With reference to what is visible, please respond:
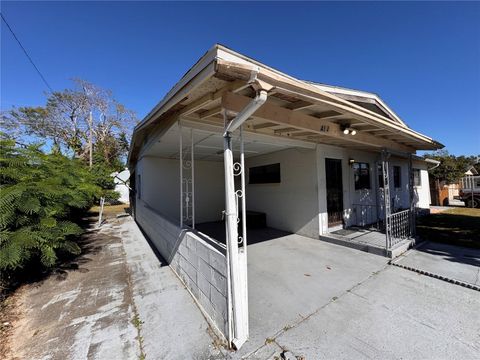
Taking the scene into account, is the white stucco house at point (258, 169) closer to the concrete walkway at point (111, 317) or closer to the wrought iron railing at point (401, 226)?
the wrought iron railing at point (401, 226)

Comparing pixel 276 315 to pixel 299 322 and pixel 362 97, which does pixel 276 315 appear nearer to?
pixel 299 322

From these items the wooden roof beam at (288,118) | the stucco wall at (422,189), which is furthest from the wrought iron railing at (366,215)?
the stucco wall at (422,189)

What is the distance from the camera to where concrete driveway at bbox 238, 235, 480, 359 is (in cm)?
210

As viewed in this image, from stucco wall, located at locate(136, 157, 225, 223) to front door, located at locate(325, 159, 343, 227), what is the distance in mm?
4716

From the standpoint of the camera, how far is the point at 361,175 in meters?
7.45

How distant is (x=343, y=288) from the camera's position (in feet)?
10.8

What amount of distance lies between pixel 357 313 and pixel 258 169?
5.90m

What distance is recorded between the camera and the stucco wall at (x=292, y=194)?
20.0 feet

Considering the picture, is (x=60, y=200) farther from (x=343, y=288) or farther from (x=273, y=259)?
(x=343, y=288)

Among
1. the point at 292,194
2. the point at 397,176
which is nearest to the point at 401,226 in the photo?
the point at 292,194

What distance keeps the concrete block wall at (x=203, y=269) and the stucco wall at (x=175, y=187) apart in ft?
12.2

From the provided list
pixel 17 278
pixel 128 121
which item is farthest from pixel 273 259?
pixel 128 121

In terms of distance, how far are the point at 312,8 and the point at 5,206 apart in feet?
29.8

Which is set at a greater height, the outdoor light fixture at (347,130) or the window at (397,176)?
the outdoor light fixture at (347,130)
